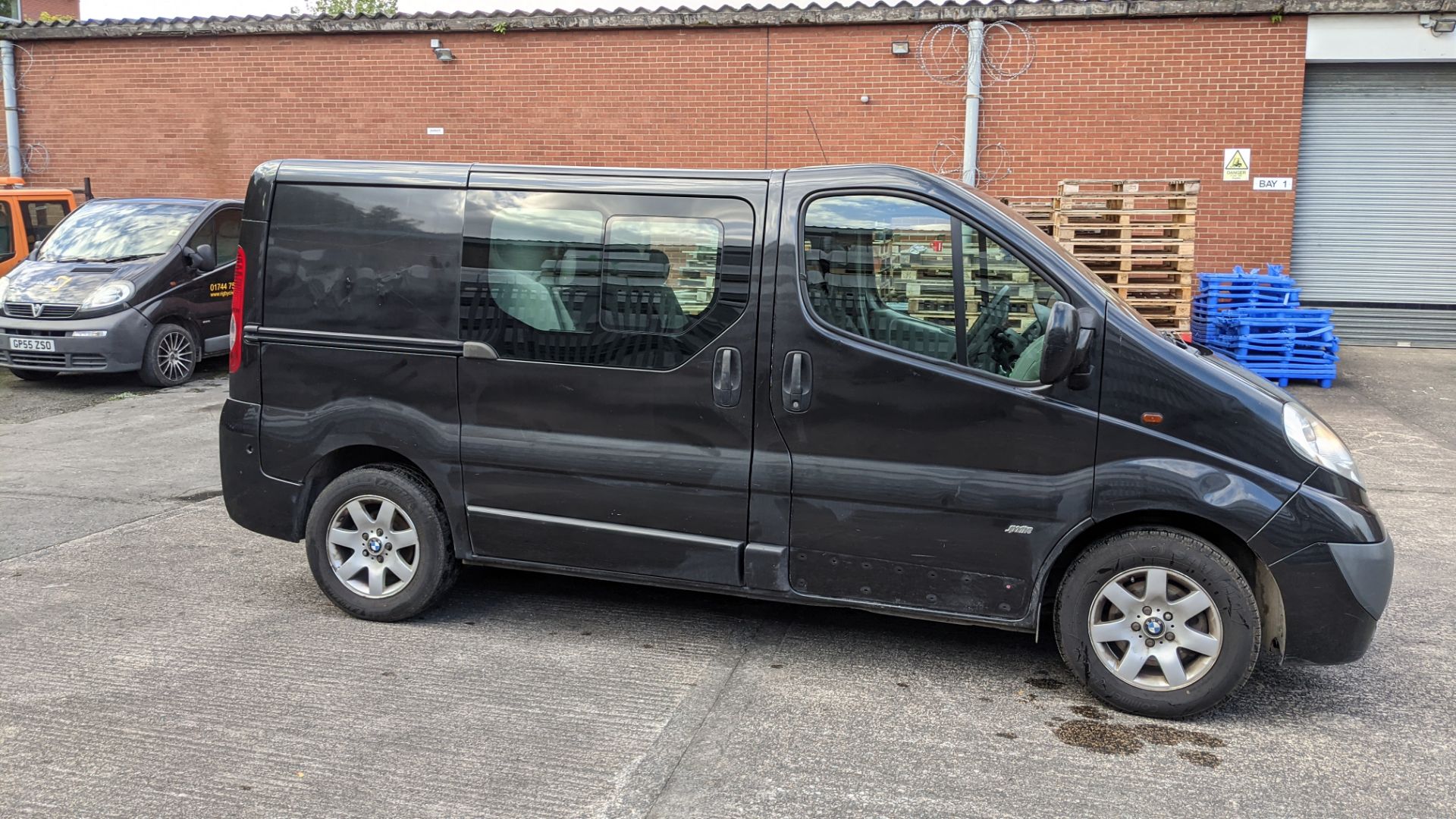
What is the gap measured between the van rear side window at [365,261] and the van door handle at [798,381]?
4.89 ft

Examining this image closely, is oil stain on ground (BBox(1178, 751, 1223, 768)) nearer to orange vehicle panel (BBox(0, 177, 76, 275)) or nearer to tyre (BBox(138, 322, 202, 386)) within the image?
tyre (BBox(138, 322, 202, 386))

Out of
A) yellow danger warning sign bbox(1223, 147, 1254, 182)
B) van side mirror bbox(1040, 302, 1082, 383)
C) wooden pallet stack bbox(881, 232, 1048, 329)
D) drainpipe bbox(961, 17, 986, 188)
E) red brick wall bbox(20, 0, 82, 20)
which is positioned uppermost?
red brick wall bbox(20, 0, 82, 20)

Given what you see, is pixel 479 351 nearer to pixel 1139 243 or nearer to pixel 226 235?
pixel 1139 243

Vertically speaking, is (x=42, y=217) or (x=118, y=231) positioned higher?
(x=42, y=217)

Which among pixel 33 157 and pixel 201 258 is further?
pixel 33 157

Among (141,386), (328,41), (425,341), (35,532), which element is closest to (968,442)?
(425,341)

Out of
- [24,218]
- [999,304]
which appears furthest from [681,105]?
[999,304]

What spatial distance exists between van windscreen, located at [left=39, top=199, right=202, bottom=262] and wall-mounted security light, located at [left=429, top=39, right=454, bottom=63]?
4.65m

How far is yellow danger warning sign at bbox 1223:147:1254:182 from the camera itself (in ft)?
46.5

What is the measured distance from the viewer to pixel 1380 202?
47.5 ft

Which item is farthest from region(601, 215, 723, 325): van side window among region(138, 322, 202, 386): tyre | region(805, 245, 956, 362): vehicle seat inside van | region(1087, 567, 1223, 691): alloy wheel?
region(138, 322, 202, 386): tyre

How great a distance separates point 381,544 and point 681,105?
37.5ft

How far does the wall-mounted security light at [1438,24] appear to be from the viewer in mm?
13570

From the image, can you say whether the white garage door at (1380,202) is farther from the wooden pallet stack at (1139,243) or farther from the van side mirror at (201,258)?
the van side mirror at (201,258)
